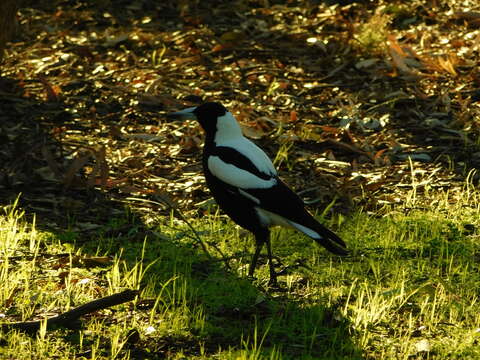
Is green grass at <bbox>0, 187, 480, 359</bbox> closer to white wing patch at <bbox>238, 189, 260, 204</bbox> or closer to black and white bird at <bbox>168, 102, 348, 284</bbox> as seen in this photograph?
black and white bird at <bbox>168, 102, 348, 284</bbox>

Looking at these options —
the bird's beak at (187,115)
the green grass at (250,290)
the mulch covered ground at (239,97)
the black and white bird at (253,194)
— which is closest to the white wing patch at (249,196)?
the black and white bird at (253,194)

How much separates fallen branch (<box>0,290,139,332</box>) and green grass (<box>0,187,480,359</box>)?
2.0 inches

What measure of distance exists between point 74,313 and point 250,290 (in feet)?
3.33

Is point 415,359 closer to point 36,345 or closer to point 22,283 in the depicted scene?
point 36,345

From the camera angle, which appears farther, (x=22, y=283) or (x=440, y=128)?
(x=440, y=128)

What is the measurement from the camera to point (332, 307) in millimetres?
4473

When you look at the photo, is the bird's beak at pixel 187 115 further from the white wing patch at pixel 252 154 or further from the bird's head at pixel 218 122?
the white wing patch at pixel 252 154

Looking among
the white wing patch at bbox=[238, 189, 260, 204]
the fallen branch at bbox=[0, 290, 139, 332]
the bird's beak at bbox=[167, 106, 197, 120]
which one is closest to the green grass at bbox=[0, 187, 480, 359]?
the fallen branch at bbox=[0, 290, 139, 332]

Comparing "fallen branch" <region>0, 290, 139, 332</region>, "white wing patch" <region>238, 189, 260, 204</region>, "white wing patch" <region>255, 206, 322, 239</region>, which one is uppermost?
"white wing patch" <region>238, 189, 260, 204</region>

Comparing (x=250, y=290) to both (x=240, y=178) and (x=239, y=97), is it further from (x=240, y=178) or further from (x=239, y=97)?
(x=239, y=97)

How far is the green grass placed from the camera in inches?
161

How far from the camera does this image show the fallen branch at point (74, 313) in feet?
13.4

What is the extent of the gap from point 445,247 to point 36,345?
247 cm

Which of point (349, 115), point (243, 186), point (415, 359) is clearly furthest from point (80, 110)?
point (415, 359)
